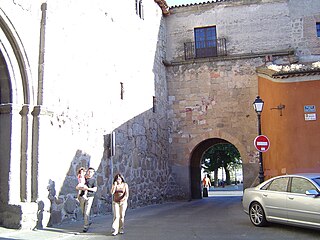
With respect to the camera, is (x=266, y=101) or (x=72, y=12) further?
(x=266, y=101)

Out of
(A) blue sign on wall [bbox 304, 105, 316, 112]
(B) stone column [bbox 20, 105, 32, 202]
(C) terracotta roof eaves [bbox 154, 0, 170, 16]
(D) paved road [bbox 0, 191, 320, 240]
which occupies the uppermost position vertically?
(C) terracotta roof eaves [bbox 154, 0, 170, 16]

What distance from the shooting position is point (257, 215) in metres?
8.70

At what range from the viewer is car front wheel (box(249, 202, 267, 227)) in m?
8.55

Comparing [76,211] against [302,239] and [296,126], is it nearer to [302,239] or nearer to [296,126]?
[302,239]

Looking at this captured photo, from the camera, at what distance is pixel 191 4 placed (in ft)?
63.1

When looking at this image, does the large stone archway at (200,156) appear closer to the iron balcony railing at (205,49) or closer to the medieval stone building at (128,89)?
the medieval stone building at (128,89)

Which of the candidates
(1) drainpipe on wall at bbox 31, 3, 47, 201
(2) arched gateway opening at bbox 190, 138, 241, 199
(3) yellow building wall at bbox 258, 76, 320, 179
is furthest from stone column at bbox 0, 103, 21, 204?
(2) arched gateway opening at bbox 190, 138, 241, 199

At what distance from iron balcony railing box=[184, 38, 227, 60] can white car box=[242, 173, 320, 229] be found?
10.7 m

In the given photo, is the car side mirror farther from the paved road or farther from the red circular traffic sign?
the red circular traffic sign

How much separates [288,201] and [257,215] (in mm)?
1032

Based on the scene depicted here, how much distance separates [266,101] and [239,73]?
290 cm

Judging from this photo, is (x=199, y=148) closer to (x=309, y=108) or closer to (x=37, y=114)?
(x=309, y=108)

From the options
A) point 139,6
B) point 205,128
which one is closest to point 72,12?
point 139,6

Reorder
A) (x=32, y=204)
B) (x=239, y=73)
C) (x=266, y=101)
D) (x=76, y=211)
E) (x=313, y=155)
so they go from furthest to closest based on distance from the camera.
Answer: (x=239, y=73)
(x=266, y=101)
(x=313, y=155)
(x=76, y=211)
(x=32, y=204)
